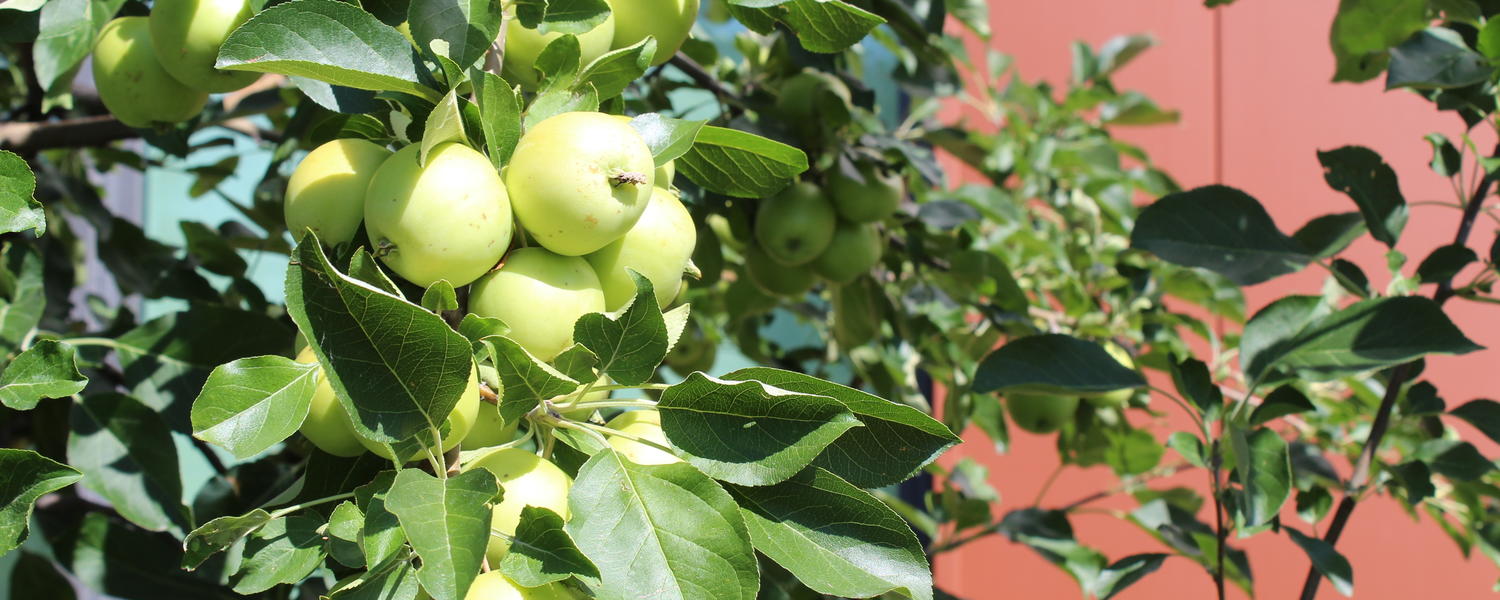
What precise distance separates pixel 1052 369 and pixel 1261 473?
7.7 inches

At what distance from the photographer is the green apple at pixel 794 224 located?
1.05 metres

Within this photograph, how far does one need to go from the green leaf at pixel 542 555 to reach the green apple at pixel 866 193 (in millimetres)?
683

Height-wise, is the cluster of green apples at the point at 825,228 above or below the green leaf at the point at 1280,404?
below

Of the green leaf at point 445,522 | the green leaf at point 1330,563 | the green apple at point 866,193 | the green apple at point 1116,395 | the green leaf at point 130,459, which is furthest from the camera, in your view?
the green apple at point 1116,395

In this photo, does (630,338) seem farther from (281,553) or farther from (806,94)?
(806,94)

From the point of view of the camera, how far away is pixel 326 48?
481mm

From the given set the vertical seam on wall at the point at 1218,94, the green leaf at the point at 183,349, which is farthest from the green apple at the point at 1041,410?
the vertical seam on wall at the point at 1218,94

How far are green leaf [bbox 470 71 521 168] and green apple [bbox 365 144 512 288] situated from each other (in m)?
0.01

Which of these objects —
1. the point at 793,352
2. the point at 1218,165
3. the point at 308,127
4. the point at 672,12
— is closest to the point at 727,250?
the point at 793,352

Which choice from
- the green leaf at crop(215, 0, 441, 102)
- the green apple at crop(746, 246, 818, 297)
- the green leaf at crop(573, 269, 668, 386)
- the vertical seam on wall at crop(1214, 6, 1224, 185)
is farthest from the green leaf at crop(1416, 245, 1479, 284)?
the vertical seam on wall at crop(1214, 6, 1224, 185)

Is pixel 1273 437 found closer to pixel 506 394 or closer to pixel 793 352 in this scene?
pixel 506 394

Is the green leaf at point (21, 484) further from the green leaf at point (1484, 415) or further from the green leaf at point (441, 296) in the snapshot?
the green leaf at point (1484, 415)

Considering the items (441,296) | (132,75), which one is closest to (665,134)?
(441,296)

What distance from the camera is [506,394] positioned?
0.47 meters
